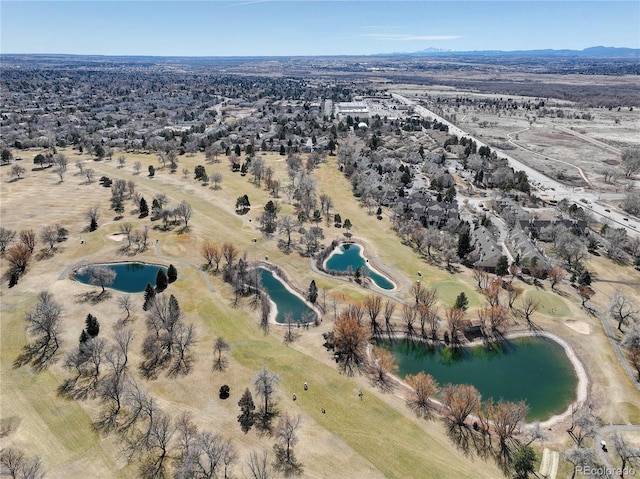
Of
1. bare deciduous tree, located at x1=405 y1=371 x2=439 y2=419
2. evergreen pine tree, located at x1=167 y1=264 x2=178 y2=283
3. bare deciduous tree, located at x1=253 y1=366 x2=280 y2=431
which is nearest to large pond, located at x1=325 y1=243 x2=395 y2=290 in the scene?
bare deciduous tree, located at x1=405 y1=371 x2=439 y2=419

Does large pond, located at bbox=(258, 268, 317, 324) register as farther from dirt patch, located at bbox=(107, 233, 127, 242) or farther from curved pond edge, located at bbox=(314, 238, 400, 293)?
dirt patch, located at bbox=(107, 233, 127, 242)

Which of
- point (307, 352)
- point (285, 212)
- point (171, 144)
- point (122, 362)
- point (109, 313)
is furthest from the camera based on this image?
point (171, 144)

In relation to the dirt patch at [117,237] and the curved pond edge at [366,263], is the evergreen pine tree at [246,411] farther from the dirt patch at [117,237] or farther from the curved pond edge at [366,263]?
the dirt patch at [117,237]

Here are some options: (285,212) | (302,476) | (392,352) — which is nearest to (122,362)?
(302,476)

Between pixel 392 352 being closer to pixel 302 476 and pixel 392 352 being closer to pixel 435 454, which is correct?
pixel 435 454

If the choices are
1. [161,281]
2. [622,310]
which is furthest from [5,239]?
[622,310]

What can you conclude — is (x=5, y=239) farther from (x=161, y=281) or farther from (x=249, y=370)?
(x=249, y=370)

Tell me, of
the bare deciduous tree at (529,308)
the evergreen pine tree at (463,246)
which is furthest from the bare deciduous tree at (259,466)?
the evergreen pine tree at (463,246)
